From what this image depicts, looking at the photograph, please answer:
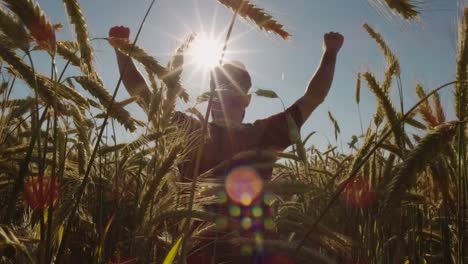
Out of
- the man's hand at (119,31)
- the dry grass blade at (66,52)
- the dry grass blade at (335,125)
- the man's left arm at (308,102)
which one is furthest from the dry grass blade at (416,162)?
the dry grass blade at (335,125)

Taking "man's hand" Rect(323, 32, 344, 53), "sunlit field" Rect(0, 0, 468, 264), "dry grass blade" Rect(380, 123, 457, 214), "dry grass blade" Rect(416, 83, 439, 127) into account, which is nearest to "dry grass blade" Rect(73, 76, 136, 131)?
"sunlit field" Rect(0, 0, 468, 264)

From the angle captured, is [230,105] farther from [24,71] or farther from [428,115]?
[24,71]

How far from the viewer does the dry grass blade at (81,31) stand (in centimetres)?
145

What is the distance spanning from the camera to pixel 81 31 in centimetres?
150

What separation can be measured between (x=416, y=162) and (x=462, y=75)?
2.18 feet

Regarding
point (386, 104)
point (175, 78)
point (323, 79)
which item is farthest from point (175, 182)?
point (323, 79)

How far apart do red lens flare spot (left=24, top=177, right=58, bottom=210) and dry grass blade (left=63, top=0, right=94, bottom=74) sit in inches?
19.2

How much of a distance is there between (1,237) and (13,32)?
2.27 ft

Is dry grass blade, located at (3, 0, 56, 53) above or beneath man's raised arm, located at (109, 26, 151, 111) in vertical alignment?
beneath

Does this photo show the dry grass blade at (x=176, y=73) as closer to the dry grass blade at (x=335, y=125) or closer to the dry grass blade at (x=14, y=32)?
the dry grass blade at (x=14, y=32)

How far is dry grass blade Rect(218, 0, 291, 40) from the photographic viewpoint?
1.08m

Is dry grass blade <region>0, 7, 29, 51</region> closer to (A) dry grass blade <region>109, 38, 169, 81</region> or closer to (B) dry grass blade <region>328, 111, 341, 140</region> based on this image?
(A) dry grass blade <region>109, 38, 169, 81</region>

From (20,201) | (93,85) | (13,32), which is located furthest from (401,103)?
(20,201)

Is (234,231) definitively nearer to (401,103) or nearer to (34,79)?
(34,79)
